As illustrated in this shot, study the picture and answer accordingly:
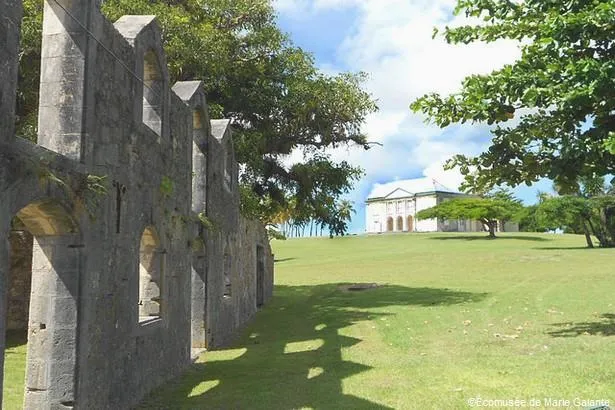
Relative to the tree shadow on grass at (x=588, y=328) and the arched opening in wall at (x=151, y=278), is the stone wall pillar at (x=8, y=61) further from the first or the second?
the tree shadow on grass at (x=588, y=328)

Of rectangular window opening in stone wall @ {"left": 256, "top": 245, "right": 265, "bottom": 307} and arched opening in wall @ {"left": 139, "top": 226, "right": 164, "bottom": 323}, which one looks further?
rectangular window opening in stone wall @ {"left": 256, "top": 245, "right": 265, "bottom": 307}

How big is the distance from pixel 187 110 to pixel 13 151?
21.3ft

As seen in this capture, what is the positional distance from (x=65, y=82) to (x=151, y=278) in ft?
13.2

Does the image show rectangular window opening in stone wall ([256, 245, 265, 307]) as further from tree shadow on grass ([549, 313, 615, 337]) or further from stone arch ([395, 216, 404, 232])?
stone arch ([395, 216, 404, 232])

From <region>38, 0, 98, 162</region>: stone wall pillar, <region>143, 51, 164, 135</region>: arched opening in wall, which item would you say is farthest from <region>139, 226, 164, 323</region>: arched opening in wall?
<region>38, 0, 98, 162</region>: stone wall pillar

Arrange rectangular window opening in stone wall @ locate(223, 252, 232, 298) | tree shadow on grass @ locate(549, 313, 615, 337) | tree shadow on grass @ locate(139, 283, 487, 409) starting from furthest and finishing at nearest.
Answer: rectangular window opening in stone wall @ locate(223, 252, 232, 298) < tree shadow on grass @ locate(549, 313, 615, 337) < tree shadow on grass @ locate(139, 283, 487, 409)

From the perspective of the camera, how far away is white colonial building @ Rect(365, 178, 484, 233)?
93.4 m

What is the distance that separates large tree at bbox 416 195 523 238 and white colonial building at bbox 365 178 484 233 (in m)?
20.4

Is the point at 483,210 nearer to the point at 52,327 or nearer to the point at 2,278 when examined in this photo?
the point at 52,327

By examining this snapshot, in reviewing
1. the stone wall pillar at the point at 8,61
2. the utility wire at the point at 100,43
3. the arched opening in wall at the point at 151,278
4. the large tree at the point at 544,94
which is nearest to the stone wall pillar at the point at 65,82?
the utility wire at the point at 100,43

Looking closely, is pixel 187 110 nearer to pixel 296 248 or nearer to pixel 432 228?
pixel 296 248

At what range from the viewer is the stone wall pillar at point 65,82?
6.87 meters

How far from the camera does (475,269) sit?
3375cm

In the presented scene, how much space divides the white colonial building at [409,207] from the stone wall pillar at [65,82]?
8638 centimetres
